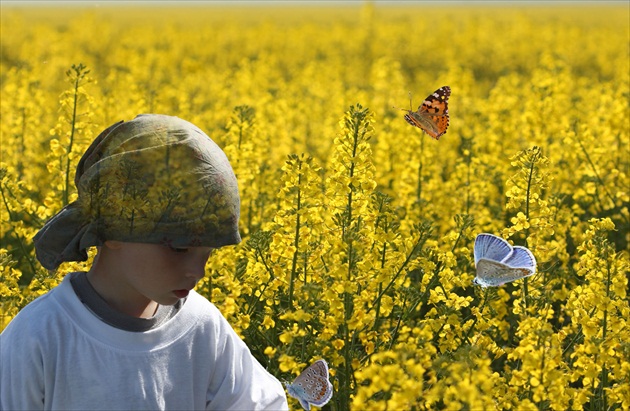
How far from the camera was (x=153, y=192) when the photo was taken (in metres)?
2.46

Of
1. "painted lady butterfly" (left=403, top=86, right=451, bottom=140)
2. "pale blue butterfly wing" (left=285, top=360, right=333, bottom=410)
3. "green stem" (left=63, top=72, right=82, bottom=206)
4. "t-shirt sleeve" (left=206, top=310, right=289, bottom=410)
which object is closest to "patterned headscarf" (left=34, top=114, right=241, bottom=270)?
"t-shirt sleeve" (left=206, top=310, right=289, bottom=410)

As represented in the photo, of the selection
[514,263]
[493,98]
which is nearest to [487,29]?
[493,98]

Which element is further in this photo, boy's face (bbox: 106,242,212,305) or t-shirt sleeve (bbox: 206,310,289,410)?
t-shirt sleeve (bbox: 206,310,289,410)

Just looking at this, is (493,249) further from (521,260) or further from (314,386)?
(314,386)

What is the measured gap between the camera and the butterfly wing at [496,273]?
3.03 meters

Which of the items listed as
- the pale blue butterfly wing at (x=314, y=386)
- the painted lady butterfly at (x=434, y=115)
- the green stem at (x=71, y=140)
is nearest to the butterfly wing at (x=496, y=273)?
the pale blue butterfly wing at (x=314, y=386)

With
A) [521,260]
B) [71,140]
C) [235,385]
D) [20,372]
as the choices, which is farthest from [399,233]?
[20,372]

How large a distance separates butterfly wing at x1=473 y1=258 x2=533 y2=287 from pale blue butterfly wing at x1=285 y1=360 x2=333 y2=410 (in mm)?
666

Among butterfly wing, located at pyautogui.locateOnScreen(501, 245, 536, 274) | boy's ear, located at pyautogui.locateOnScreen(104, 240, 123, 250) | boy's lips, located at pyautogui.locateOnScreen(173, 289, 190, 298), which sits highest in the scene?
boy's ear, located at pyautogui.locateOnScreen(104, 240, 123, 250)

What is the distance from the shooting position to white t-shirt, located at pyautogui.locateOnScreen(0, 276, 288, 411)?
95.4 inches

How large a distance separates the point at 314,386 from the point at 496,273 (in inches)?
30.3

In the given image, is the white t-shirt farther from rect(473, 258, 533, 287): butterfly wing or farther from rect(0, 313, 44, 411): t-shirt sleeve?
rect(473, 258, 533, 287): butterfly wing

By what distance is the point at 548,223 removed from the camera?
4004 millimetres

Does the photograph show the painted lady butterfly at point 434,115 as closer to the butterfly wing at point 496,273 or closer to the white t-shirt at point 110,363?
the butterfly wing at point 496,273
